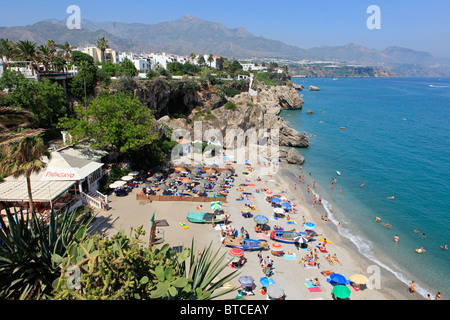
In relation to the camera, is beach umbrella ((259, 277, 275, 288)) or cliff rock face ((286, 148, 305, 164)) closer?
beach umbrella ((259, 277, 275, 288))

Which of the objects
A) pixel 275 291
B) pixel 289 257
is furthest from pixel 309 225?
pixel 275 291

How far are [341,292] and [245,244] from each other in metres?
6.60

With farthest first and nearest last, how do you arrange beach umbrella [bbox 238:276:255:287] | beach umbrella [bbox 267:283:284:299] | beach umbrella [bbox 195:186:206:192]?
beach umbrella [bbox 195:186:206:192]
beach umbrella [bbox 238:276:255:287]
beach umbrella [bbox 267:283:284:299]

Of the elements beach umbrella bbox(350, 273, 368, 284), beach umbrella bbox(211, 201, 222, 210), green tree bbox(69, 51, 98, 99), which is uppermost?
green tree bbox(69, 51, 98, 99)

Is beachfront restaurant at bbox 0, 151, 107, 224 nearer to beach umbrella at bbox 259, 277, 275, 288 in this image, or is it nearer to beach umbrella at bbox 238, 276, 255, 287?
beach umbrella at bbox 238, 276, 255, 287

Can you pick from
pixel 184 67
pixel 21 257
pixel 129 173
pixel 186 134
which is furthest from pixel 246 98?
pixel 21 257

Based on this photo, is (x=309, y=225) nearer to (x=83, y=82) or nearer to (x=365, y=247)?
(x=365, y=247)

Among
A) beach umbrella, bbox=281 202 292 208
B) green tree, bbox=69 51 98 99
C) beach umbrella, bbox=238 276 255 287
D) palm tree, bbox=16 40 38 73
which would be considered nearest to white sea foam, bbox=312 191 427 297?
beach umbrella, bbox=281 202 292 208

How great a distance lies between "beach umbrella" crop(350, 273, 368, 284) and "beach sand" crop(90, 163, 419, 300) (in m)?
0.62

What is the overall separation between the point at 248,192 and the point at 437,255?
16.2 meters

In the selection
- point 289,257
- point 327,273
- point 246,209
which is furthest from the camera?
point 246,209

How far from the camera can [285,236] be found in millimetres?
21312

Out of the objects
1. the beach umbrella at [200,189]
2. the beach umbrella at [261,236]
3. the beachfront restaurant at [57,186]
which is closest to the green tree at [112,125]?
the beachfront restaurant at [57,186]

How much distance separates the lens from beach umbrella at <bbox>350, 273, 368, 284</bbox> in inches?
663
